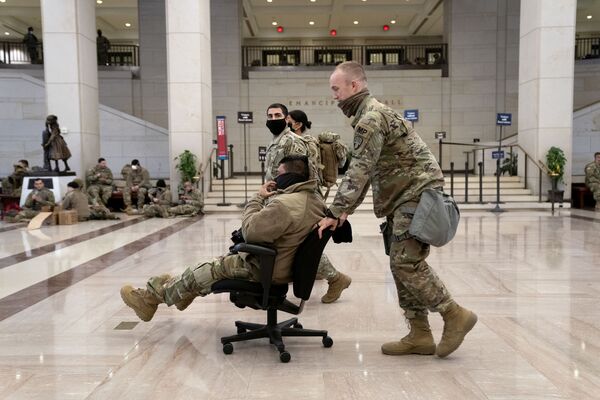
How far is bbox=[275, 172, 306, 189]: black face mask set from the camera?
3189 mm

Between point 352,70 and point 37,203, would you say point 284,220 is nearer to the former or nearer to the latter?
point 352,70

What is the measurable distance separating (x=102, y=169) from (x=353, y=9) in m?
16.2

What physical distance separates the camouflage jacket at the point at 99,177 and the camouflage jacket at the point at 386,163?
11781mm

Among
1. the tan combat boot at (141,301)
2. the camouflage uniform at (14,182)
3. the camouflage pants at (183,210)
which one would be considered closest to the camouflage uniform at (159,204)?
the camouflage pants at (183,210)

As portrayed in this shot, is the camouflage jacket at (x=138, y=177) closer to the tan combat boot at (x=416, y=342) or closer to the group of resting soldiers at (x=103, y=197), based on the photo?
the group of resting soldiers at (x=103, y=197)

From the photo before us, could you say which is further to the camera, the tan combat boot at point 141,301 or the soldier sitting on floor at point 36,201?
the soldier sitting on floor at point 36,201

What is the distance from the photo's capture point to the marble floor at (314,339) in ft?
9.30

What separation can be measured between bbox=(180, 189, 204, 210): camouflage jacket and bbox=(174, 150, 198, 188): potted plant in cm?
91

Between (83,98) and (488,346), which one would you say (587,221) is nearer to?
(488,346)

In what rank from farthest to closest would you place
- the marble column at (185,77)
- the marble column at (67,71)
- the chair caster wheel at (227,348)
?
the marble column at (185,77) → the marble column at (67,71) → the chair caster wheel at (227,348)

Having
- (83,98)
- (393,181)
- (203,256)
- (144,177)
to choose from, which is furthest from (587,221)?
(83,98)

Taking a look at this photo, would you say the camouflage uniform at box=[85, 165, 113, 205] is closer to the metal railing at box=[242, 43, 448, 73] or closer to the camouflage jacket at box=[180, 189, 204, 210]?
the camouflage jacket at box=[180, 189, 204, 210]

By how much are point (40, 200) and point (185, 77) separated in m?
5.07

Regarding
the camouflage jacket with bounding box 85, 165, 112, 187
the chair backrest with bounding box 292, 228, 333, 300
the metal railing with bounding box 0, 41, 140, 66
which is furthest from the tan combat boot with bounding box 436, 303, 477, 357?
the metal railing with bounding box 0, 41, 140, 66
